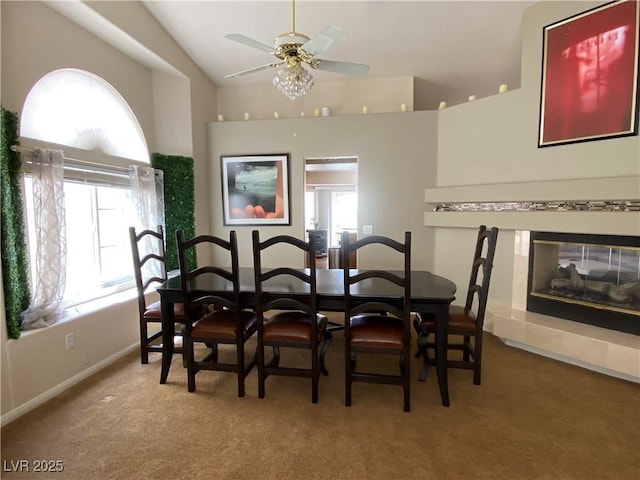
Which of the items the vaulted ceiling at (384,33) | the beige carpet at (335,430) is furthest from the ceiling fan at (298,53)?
the beige carpet at (335,430)

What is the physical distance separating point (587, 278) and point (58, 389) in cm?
463

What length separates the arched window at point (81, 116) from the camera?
251 centimetres

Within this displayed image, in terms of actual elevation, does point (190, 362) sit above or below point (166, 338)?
below

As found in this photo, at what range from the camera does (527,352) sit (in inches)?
120

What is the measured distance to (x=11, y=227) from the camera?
6.79ft

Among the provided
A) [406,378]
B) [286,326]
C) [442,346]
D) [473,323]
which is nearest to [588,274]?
[473,323]

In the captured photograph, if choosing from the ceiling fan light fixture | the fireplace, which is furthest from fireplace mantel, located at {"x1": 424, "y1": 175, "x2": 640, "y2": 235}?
the ceiling fan light fixture

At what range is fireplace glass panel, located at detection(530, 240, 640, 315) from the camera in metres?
2.73

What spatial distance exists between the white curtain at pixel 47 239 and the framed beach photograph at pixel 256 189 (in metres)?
2.17

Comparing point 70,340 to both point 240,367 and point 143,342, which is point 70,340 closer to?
point 143,342

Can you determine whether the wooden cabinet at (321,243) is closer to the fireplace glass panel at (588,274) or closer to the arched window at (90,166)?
the arched window at (90,166)

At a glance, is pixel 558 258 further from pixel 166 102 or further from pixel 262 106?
pixel 166 102

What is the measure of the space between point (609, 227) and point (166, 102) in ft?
15.9

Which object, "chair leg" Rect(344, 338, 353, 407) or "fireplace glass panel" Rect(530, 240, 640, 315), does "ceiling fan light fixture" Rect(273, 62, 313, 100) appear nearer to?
"chair leg" Rect(344, 338, 353, 407)
